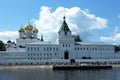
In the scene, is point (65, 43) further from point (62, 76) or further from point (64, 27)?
point (62, 76)

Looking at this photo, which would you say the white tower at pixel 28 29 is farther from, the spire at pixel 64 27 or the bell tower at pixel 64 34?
the spire at pixel 64 27

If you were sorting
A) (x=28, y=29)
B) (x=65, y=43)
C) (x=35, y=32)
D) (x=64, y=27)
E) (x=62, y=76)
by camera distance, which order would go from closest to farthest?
(x=62, y=76), (x=65, y=43), (x=64, y=27), (x=28, y=29), (x=35, y=32)

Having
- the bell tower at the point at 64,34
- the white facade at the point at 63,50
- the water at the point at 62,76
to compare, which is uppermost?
the bell tower at the point at 64,34

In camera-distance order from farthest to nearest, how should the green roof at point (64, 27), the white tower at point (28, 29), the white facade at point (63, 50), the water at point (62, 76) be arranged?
1. the white tower at point (28, 29)
2. the green roof at point (64, 27)
3. the white facade at point (63, 50)
4. the water at point (62, 76)

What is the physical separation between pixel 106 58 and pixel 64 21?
14.8 metres

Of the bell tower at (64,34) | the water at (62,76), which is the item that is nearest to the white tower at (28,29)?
the bell tower at (64,34)

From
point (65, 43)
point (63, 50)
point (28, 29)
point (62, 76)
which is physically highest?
point (28, 29)

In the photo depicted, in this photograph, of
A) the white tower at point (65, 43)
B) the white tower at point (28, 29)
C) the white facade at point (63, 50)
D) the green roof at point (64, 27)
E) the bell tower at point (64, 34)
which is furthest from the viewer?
the white tower at point (28, 29)

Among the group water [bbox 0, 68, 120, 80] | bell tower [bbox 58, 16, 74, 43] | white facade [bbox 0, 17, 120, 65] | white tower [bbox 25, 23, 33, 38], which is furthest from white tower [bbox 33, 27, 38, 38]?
water [bbox 0, 68, 120, 80]

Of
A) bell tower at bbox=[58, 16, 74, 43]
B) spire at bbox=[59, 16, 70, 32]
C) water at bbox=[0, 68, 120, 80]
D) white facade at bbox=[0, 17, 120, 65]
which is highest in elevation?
spire at bbox=[59, 16, 70, 32]

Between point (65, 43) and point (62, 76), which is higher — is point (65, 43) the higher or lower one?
the higher one

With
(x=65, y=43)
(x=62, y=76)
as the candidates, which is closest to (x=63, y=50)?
(x=65, y=43)

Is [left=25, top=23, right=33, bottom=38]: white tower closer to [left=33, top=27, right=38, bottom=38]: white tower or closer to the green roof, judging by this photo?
[left=33, top=27, right=38, bottom=38]: white tower

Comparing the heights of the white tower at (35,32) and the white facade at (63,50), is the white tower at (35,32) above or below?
above
